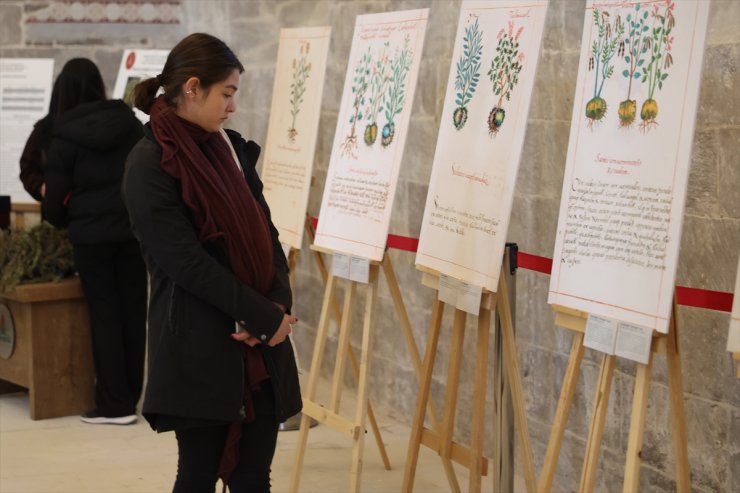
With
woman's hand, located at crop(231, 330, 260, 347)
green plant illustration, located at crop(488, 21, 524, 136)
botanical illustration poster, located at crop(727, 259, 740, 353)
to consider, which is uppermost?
green plant illustration, located at crop(488, 21, 524, 136)

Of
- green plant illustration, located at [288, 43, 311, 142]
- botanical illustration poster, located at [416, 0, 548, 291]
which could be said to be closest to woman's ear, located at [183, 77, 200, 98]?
botanical illustration poster, located at [416, 0, 548, 291]

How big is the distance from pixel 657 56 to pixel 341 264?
1471mm

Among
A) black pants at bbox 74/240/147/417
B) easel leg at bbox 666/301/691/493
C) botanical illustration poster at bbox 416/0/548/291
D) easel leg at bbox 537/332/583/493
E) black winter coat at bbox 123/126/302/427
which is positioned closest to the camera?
black winter coat at bbox 123/126/302/427

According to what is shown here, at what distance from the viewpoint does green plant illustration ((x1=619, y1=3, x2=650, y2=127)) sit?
8.98 ft

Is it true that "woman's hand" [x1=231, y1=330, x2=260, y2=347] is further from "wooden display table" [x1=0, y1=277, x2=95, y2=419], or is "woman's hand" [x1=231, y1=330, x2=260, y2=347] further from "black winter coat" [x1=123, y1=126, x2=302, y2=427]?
"wooden display table" [x1=0, y1=277, x2=95, y2=419]

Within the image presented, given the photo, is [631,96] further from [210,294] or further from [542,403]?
[542,403]

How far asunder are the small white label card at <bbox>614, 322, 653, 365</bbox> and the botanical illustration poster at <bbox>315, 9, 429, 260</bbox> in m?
1.11

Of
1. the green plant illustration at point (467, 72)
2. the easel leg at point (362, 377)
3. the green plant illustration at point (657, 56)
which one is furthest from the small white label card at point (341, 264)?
the green plant illustration at point (657, 56)

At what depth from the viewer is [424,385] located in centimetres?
345

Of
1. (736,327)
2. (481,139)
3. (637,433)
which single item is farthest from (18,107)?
(736,327)

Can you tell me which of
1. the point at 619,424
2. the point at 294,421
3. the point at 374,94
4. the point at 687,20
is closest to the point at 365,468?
the point at 294,421

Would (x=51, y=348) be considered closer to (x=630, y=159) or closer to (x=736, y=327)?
(x=630, y=159)

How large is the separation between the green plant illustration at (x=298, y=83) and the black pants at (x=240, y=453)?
1.98 m

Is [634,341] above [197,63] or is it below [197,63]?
below
